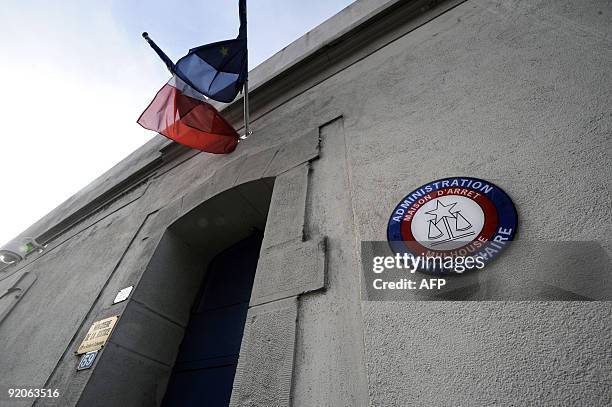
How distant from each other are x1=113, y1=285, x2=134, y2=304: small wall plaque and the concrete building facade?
0.09 metres

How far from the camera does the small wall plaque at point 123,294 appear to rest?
3.45m

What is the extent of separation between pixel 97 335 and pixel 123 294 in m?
0.42

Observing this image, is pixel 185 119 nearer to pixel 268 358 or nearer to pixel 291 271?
pixel 291 271

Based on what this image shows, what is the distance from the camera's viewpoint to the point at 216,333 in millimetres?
3404

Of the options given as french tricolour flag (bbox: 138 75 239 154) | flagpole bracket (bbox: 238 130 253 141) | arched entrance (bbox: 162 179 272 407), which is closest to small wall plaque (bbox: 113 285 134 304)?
arched entrance (bbox: 162 179 272 407)

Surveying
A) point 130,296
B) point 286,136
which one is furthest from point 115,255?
point 286,136

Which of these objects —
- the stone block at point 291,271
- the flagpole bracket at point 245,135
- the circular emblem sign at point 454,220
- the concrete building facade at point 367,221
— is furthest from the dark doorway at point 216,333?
the circular emblem sign at point 454,220

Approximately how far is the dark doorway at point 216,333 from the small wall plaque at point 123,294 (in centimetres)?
71

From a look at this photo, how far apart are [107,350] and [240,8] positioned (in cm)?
391

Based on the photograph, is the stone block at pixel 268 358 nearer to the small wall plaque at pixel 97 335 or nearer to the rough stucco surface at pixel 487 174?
the rough stucco surface at pixel 487 174

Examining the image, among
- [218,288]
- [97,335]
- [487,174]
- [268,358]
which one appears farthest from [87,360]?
[487,174]

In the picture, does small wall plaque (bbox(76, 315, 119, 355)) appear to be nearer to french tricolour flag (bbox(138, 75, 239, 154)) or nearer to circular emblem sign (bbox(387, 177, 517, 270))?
french tricolour flag (bbox(138, 75, 239, 154))

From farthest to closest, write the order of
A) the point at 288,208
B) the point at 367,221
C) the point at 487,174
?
the point at 288,208, the point at 367,221, the point at 487,174

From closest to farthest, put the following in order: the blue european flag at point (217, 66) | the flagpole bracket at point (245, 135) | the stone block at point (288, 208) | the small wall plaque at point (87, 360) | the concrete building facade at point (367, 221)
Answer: the concrete building facade at point (367, 221)
the stone block at point (288, 208)
the small wall plaque at point (87, 360)
the blue european flag at point (217, 66)
the flagpole bracket at point (245, 135)
